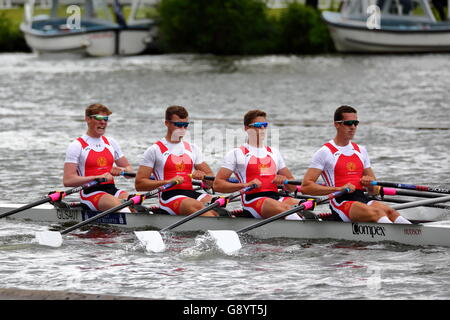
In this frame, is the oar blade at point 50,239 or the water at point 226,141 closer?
the water at point 226,141

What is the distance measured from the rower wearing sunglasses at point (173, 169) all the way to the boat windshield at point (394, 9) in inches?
1903

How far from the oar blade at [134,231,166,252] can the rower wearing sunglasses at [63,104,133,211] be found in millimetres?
1253

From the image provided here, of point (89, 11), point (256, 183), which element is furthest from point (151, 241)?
point (89, 11)

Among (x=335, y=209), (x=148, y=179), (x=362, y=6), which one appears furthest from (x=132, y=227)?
(x=362, y=6)

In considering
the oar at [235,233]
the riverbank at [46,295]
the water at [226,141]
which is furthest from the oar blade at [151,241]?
the riverbank at [46,295]

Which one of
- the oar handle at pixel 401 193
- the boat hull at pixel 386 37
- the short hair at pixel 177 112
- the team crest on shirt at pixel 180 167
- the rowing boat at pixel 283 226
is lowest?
the rowing boat at pixel 283 226

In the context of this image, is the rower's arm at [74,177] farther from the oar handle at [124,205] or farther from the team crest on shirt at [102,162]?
the oar handle at [124,205]

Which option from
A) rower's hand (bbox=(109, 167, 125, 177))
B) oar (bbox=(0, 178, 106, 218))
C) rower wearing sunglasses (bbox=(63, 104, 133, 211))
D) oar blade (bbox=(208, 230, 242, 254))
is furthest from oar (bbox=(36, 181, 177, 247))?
oar blade (bbox=(208, 230, 242, 254))

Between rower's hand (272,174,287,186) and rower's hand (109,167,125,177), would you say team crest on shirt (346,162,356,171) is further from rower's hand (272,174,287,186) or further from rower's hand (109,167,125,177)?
rower's hand (109,167,125,177)

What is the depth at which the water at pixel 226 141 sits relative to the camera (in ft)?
37.8

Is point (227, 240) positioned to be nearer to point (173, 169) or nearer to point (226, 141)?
point (173, 169)

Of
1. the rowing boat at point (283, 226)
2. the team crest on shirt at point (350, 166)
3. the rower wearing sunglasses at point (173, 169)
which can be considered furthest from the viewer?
the rower wearing sunglasses at point (173, 169)

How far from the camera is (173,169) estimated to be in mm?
14062
